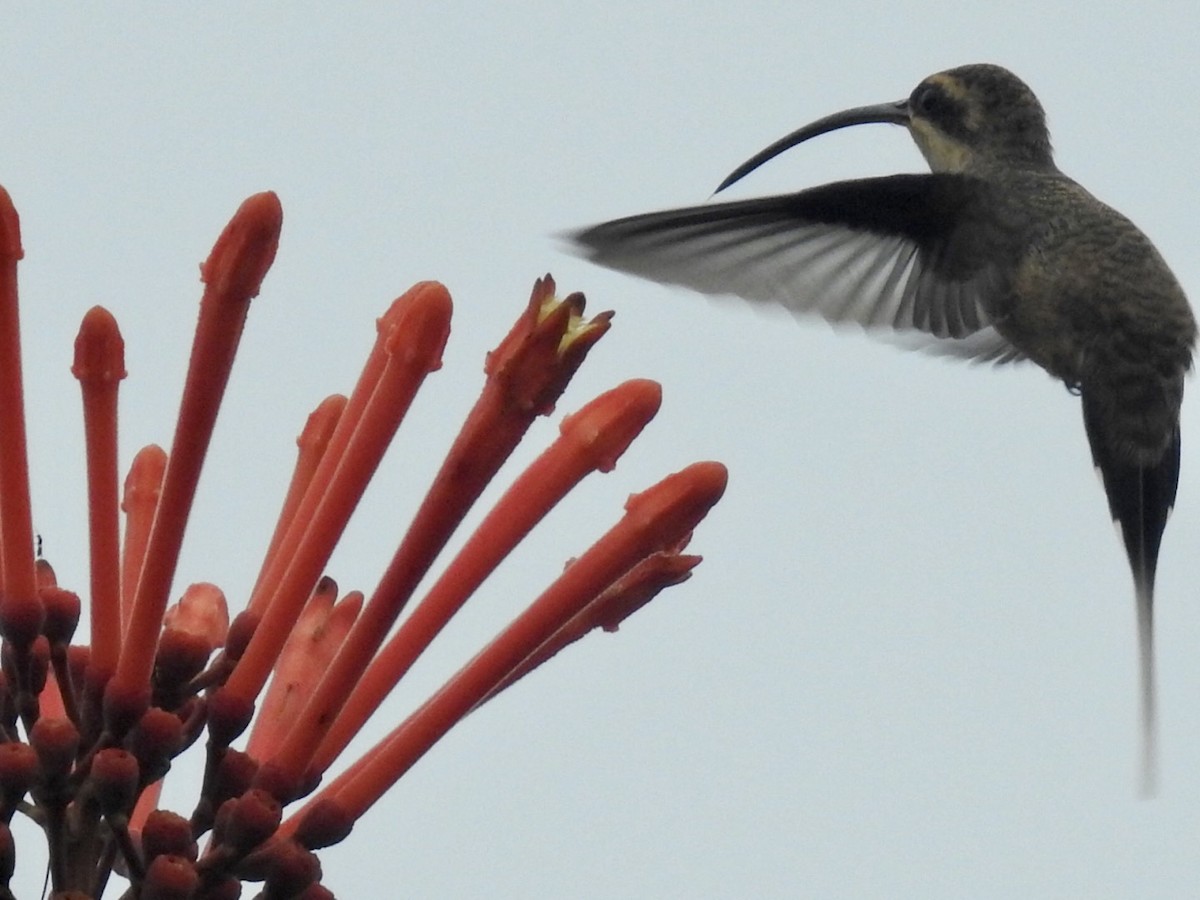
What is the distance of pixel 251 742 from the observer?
395cm

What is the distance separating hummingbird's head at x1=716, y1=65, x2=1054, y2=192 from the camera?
7.93 m

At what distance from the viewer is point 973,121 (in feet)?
26.3

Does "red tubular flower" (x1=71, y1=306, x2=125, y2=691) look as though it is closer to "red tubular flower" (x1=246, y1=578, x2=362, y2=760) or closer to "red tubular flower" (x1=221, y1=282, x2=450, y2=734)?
"red tubular flower" (x1=221, y1=282, x2=450, y2=734)

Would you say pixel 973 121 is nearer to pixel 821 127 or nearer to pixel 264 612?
pixel 821 127

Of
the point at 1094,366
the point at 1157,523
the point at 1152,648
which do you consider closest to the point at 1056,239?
the point at 1094,366

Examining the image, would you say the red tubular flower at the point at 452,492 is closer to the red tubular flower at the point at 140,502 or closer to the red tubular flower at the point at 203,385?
the red tubular flower at the point at 203,385

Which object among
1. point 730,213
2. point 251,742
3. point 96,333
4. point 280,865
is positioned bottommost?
point 280,865

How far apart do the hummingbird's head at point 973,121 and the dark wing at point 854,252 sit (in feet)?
2.21

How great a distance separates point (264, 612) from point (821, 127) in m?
4.75

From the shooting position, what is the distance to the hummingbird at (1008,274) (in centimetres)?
691

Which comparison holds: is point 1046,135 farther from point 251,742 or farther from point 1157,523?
point 251,742

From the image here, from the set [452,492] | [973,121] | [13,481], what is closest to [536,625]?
[452,492]

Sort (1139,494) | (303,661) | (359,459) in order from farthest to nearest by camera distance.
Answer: (1139,494), (303,661), (359,459)

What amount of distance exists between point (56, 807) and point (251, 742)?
657mm
